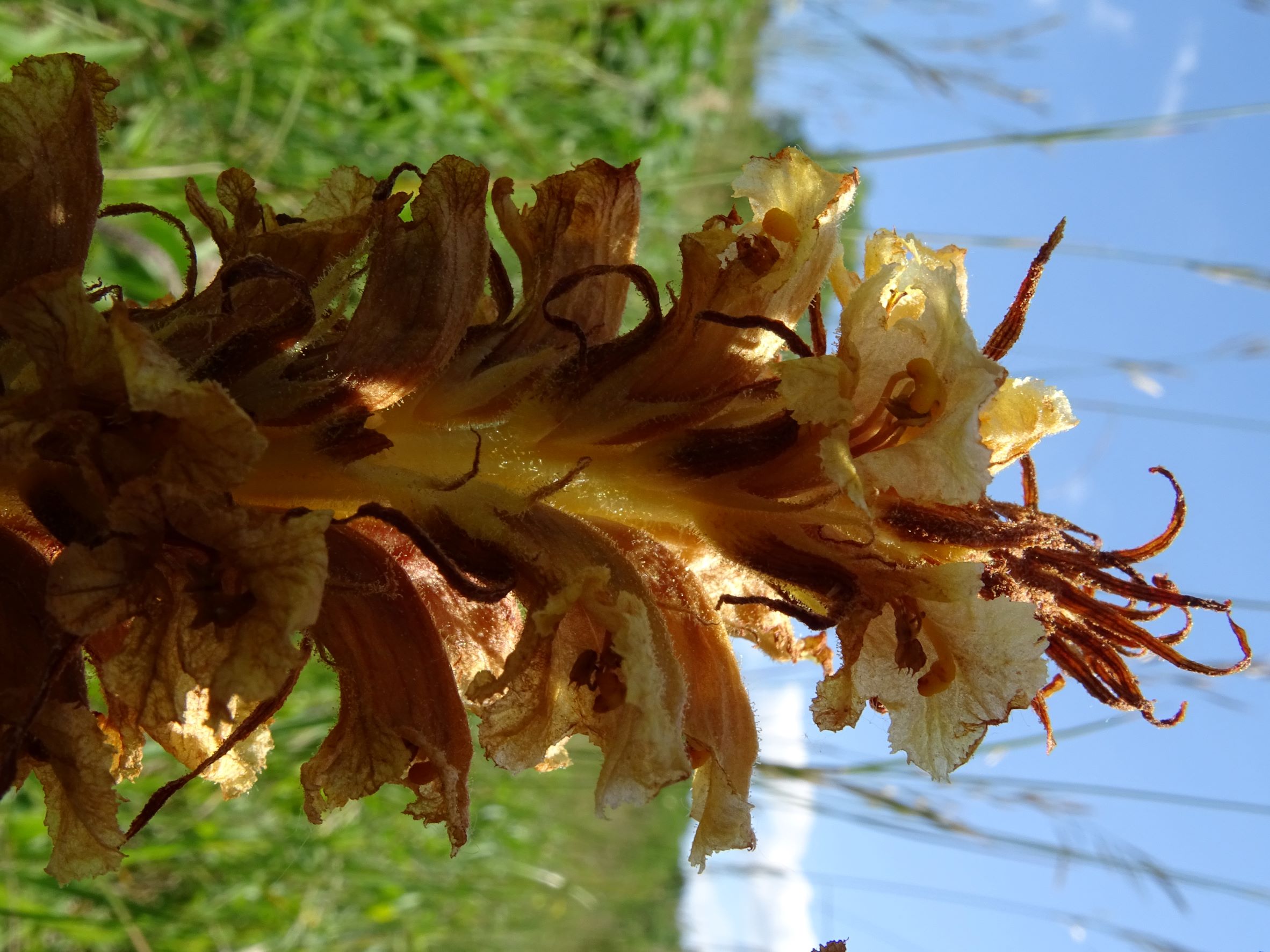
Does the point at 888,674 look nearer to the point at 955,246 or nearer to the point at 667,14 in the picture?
the point at 955,246

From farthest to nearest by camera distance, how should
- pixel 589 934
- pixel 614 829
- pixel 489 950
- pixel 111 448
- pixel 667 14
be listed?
pixel 614 829 < pixel 667 14 < pixel 589 934 < pixel 489 950 < pixel 111 448

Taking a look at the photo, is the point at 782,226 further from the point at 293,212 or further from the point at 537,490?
the point at 293,212

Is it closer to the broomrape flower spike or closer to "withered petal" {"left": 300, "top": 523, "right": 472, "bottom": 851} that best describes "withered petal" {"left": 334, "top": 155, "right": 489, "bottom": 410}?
the broomrape flower spike

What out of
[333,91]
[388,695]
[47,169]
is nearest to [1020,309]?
[388,695]

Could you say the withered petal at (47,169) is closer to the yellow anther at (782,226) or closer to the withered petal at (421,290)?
the withered petal at (421,290)

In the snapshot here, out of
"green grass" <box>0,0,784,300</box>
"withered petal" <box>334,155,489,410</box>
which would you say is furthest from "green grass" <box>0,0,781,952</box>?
"withered petal" <box>334,155,489,410</box>

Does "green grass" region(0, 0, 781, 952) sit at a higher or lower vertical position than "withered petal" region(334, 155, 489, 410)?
lower

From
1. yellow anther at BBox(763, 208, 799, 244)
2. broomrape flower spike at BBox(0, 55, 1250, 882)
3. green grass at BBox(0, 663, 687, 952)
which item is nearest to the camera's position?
broomrape flower spike at BBox(0, 55, 1250, 882)

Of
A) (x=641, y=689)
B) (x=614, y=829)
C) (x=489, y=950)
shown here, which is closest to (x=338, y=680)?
(x=641, y=689)
